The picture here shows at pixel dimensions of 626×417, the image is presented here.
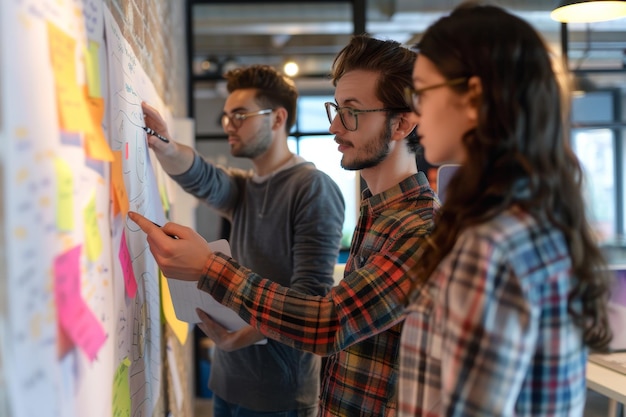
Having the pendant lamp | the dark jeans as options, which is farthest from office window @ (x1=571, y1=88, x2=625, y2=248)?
the dark jeans

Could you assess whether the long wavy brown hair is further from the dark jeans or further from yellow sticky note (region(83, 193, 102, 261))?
the dark jeans

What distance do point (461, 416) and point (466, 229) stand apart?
0.79 feet

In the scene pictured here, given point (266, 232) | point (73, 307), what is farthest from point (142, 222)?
point (266, 232)

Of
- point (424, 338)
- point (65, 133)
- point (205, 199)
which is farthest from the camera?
point (205, 199)

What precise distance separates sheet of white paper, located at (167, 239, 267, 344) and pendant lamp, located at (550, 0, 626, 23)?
6.10 ft

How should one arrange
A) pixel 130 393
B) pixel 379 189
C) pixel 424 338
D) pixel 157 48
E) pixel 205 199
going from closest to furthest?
pixel 424 338
pixel 130 393
pixel 379 189
pixel 205 199
pixel 157 48

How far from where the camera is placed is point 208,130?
8953 millimetres

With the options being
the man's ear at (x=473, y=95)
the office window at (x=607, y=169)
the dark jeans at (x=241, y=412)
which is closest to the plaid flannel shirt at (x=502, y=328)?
the man's ear at (x=473, y=95)

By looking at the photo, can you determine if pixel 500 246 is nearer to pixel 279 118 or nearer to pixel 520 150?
pixel 520 150

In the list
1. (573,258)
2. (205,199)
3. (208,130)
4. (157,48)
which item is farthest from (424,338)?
(208,130)

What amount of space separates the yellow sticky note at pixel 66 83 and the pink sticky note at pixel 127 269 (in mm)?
333

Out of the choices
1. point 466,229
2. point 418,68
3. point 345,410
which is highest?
point 418,68

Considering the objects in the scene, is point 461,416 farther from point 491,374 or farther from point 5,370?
point 5,370

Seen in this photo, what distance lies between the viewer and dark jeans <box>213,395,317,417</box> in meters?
1.85
